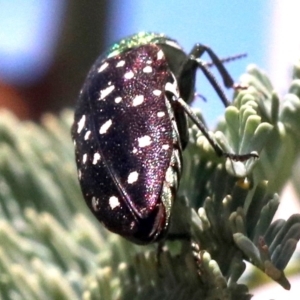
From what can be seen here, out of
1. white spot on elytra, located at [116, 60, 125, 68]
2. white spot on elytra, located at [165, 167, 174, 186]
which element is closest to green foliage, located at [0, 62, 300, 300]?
white spot on elytra, located at [165, 167, 174, 186]

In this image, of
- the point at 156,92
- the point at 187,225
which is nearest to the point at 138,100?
the point at 156,92

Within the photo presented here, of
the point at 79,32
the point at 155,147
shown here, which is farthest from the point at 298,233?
the point at 79,32

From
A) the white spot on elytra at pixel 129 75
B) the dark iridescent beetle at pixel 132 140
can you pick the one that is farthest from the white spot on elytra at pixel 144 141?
the white spot on elytra at pixel 129 75

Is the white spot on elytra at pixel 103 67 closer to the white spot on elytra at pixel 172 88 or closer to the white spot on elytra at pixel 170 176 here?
the white spot on elytra at pixel 172 88

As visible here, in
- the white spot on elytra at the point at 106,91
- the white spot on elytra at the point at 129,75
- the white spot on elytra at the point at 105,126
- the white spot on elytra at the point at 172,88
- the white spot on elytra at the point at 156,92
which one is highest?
the white spot on elytra at the point at 129,75

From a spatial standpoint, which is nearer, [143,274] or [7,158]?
[143,274]

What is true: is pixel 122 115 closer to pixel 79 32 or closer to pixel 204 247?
pixel 204 247

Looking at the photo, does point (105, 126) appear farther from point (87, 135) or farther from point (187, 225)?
point (187, 225)
